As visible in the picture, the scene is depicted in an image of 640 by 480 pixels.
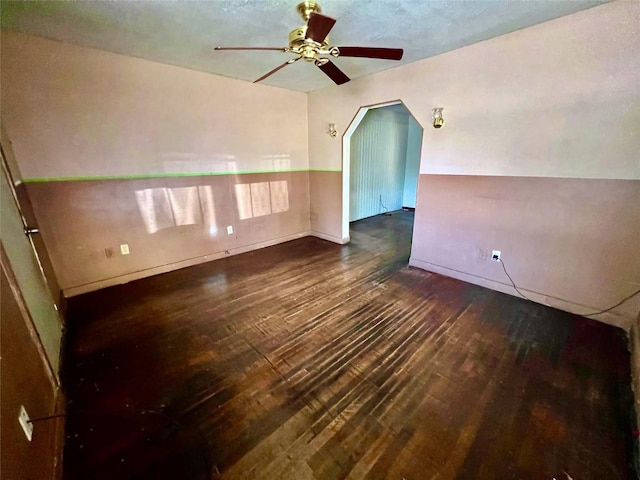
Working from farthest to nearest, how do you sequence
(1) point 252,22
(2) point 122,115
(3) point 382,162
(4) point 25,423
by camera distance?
1. (3) point 382,162
2. (2) point 122,115
3. (1) point 252,22
4. (4) point 25,423

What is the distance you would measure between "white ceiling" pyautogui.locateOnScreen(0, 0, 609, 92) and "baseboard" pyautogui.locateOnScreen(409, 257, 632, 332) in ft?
8.32

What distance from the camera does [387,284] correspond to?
3162mm

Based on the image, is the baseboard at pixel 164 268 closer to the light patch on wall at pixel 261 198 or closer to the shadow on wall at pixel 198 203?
the shadow on wall at pixel 198 203

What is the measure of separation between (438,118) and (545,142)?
105cm

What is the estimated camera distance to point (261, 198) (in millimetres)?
4340

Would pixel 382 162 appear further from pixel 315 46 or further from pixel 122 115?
pixel 122 115

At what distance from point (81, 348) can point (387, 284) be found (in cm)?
306

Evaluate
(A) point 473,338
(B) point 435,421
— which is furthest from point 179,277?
(A) point 473,338

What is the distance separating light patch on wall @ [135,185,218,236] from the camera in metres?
3.28

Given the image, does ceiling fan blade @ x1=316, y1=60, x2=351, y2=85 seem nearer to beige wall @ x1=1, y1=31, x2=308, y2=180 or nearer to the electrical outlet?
beige wall @ x1=1, y1=31, x2=308, y2=180

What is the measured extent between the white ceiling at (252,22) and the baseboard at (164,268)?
2545mm

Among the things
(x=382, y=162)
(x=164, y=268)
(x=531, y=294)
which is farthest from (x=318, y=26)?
(x=382, y=162)

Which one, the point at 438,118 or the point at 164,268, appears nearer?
the point at 438,118

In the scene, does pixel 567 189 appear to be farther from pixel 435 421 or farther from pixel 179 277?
pixel 179 277
